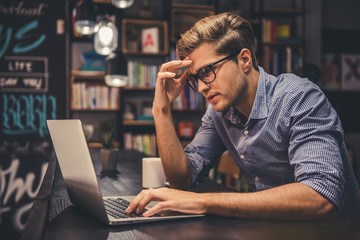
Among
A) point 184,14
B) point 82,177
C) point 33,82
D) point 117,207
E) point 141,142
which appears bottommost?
point 141,142

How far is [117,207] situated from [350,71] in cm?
459

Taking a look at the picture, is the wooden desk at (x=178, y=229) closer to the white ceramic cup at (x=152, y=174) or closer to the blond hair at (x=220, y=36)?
the white ceramic cup at (x=152, y=174)

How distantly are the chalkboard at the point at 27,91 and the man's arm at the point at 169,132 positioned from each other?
2733mm

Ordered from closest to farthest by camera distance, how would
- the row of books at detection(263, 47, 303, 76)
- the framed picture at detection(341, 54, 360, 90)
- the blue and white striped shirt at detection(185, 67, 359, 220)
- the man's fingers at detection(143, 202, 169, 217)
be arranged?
the man's fingers at detection(143, 202, 169, 217) → the blue and white striped shirt at detection(185, 67, 359, 220) → the row of books at detection(263, 47, 303, 76) → the framed picture at detection(341, 54, 360, 90)

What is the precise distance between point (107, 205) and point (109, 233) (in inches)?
9.4

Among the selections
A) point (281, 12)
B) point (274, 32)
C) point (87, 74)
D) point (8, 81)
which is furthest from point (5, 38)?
point (281, 12)

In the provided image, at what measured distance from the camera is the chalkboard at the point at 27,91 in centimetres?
403

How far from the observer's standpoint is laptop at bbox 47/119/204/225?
94 cm

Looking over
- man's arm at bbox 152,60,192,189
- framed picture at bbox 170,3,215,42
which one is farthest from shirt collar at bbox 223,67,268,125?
framed picture at bbox 170,3,215,42

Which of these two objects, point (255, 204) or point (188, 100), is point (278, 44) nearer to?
point (188, 100)

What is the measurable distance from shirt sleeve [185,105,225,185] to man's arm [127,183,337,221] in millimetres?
500

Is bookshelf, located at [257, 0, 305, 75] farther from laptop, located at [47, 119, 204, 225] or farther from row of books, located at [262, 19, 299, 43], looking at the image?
laptop, located at [47, 119, 204, 225]

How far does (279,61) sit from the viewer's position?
4680mm

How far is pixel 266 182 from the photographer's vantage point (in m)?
1.49
